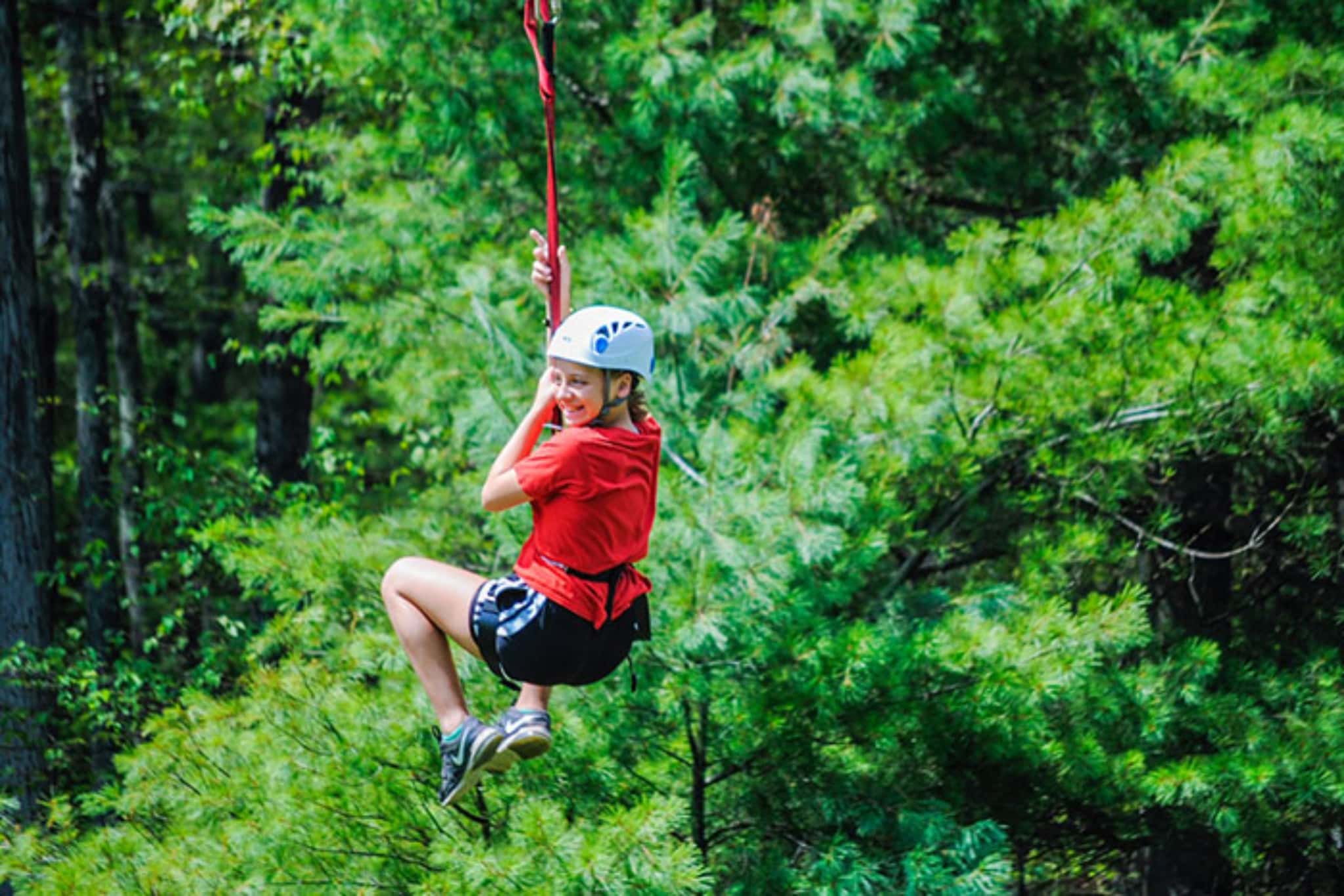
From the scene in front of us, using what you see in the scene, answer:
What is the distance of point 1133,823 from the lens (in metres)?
6.00

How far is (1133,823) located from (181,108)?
7702 millimetres

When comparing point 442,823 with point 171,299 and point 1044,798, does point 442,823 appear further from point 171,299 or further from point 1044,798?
point 171,299

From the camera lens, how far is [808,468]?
185 inches

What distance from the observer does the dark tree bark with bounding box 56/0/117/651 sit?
9.83m

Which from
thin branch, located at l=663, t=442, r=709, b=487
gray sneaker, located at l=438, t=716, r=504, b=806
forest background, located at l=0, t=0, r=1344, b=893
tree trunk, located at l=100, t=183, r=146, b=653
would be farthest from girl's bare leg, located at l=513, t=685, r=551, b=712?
tree trunk, located at l=100, t=183, r=146, b=653

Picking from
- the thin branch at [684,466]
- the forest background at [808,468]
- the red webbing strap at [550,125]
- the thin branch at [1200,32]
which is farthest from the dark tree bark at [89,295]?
the thin branch at [1200,32]

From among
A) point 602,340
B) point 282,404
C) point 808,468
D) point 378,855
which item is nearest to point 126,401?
point 282,404

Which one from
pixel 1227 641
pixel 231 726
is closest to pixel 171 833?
pixel 231 726

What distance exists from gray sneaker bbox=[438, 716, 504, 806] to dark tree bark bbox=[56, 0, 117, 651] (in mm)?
6772

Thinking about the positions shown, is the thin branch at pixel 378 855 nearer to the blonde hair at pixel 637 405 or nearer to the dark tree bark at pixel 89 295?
the blonde hair at pixel 637 405

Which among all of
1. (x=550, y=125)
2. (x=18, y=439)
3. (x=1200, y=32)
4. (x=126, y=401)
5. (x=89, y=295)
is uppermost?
(x=1200, y=32)

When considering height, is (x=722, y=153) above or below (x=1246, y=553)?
above

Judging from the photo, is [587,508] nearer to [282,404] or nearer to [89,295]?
[282,404]

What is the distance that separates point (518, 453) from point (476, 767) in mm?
868
